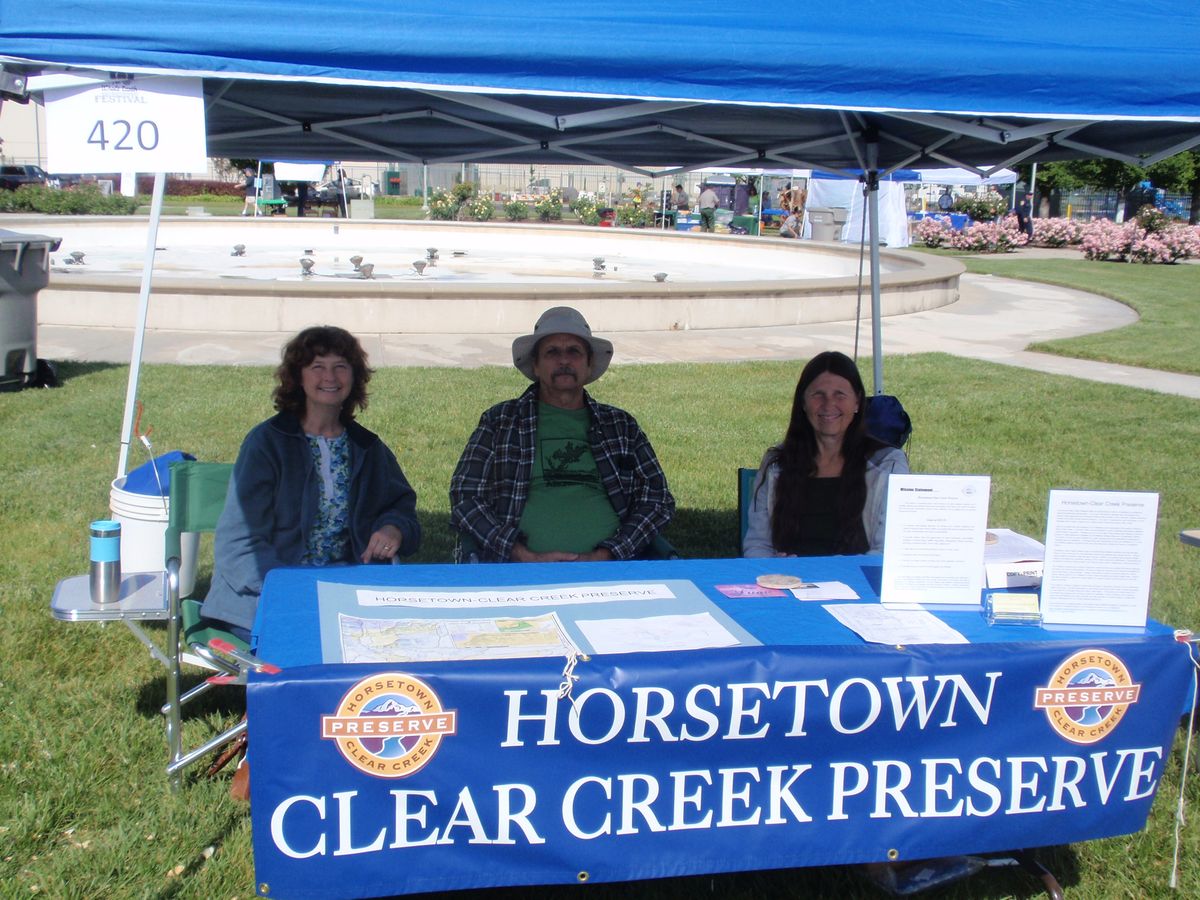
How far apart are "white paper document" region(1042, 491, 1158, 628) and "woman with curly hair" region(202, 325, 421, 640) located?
2052mm

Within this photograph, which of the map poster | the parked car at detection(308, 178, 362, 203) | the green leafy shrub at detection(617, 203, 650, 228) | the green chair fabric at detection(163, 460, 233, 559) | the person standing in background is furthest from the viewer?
the parked car at detection(308, 178, 362, 203)

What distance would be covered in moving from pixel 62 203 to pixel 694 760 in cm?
3394

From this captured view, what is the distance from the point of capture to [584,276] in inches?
736

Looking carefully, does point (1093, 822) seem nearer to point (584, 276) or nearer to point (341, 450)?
point (341, 450)

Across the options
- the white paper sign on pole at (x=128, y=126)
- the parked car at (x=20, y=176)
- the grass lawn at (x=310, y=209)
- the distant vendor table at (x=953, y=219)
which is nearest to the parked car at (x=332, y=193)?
the grass lawn at (x=310, y=209)

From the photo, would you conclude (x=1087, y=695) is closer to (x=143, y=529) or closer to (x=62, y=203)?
(x=143, y=529)

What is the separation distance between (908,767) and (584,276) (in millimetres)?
16405

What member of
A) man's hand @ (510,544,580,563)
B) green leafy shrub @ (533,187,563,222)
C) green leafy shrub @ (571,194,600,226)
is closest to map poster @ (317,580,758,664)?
man's hand @ (510,544,580,563)

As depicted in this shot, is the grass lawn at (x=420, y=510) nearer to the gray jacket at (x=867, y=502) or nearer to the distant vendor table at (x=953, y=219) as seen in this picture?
the gray jacket at (x=867, y=502)

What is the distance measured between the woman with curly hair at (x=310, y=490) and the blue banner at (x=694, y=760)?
1340 millimetres

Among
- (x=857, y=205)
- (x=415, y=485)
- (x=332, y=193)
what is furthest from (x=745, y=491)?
(x=332, y=193)

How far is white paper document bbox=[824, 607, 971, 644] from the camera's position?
277 centimetres

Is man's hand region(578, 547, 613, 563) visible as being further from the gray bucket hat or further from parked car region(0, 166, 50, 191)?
parked car region(0, 166, 50, 191)

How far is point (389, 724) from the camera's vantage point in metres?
2.42
